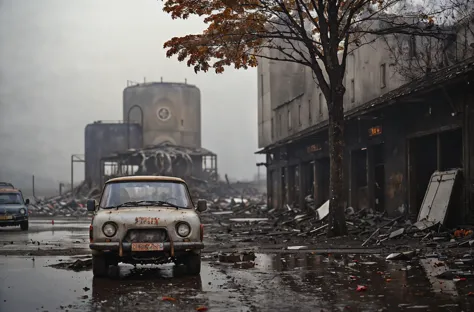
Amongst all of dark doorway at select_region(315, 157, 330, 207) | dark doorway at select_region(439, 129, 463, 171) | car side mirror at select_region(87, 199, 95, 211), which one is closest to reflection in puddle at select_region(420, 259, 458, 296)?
car side mirror at select_region(87, 199, 95, 211)

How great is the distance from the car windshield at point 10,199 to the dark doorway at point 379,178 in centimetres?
1391

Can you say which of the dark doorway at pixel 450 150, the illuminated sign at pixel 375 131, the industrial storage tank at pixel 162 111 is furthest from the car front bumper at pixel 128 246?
→ the industrial storage tank at pixel 162 111

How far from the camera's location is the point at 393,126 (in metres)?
25.2

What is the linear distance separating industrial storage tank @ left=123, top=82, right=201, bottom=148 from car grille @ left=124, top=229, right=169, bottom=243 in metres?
60.6

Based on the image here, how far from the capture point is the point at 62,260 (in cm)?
1412

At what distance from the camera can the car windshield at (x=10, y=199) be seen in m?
27.5

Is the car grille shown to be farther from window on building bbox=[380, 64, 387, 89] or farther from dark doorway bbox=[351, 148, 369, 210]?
window on building bbox=[380, 64, 387, 89]

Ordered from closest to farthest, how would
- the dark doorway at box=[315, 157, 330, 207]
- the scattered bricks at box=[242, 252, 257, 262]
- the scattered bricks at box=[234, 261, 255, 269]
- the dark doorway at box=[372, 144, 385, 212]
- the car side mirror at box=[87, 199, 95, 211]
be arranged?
1. the car side mirror at box=[87, 199, 95, 211]
2. the scattered bricks at box=[234, 261, 255, 269]
3. the scattered bricks at box=[242, 252, 257, 262]
4. the dark doorway at box=[372, 144, 385, 212]
5. the dark doorway at box=[315, 157, 330, 207]

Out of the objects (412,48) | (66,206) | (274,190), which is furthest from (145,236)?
(66,206)

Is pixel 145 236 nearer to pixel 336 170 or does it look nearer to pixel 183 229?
pixel 183 229

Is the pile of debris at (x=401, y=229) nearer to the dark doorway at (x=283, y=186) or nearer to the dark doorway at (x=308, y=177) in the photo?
the dark doorway at (x=308, y=177)

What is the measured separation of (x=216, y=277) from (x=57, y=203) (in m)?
53.8

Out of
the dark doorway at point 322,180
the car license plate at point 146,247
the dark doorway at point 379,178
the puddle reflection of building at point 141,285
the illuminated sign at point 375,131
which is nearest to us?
the puddle reflection of building at point 141,285

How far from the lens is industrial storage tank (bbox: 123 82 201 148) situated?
71625 millimetres
